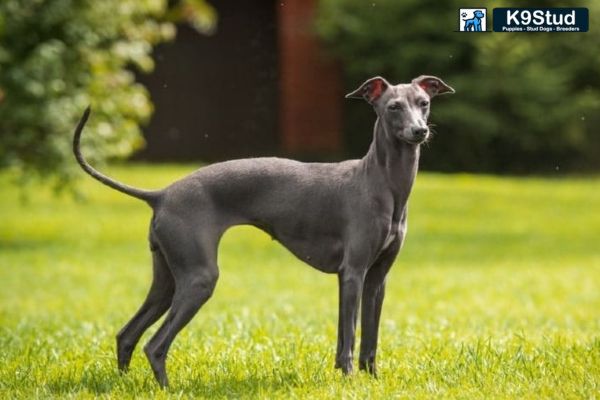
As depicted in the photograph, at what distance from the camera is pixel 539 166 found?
25.0m

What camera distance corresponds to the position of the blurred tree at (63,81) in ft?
47.0

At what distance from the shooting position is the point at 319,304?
11203 mm

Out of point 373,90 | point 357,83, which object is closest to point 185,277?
point 373,90

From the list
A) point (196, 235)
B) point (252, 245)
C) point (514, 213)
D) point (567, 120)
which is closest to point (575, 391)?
point (196, 235)

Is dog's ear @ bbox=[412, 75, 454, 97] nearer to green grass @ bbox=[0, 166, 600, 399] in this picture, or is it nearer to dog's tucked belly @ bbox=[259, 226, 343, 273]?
dog's tucked belly @ bbox=[259, 226, 343, 273]

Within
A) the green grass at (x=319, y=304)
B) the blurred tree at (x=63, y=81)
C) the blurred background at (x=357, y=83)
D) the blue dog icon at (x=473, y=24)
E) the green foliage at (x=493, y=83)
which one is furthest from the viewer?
the green foliage at (x=493, y=83)

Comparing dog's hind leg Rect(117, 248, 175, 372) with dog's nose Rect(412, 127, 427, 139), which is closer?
dog's nose Rect(412, 127, 427, 139)

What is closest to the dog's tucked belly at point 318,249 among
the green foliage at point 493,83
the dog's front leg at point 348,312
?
the dog's front leg at point 348,312

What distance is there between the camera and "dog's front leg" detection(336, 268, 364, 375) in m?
5.37

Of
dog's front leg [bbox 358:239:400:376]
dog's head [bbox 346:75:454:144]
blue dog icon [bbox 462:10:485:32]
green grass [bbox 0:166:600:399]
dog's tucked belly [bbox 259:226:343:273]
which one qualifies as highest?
blue dog icon [bbox 462:10:485:32]

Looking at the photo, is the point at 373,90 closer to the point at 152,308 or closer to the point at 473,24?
the point at 152,308

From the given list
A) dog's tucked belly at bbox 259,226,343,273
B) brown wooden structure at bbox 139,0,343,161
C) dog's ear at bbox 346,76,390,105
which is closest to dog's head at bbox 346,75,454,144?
dog's ear at bbox 346,76,390,105

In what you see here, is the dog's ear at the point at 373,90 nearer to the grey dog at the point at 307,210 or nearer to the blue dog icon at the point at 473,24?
the grey dog at the point at 307,210

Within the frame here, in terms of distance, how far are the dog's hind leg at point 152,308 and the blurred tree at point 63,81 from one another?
8.84 meters
